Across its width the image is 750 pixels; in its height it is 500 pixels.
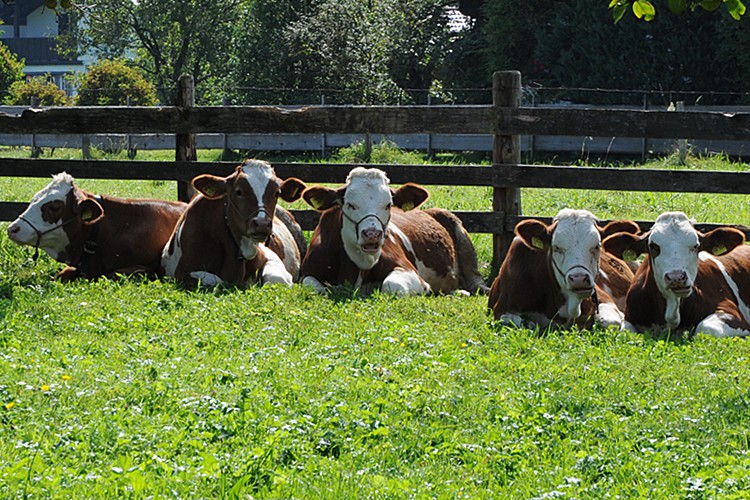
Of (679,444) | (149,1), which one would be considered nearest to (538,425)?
(679,444)

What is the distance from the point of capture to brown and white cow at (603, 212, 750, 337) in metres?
9.27

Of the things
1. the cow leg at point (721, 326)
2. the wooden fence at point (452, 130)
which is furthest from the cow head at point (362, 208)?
the cow leg at point (721, 326)

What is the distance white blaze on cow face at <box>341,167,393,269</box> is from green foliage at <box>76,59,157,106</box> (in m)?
Result: 34.2

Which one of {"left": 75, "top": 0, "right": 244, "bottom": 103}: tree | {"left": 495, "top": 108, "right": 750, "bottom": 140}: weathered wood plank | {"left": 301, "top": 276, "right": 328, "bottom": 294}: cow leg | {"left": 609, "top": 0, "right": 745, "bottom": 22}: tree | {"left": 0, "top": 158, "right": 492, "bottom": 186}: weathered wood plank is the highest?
{"left": 75, "top": 0, "right": 244, "bottom": 103}: tree

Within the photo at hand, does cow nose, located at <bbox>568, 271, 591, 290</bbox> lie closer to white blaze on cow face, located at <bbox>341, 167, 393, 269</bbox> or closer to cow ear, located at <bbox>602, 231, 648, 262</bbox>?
cow ear, located at <bbox>602, 231, 648, 262</bbox>

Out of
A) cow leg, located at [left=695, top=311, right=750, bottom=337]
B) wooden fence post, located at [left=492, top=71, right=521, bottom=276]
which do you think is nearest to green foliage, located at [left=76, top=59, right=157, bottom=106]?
wooden fence post, located at [left=492, top=71, right=521, bottom=276]

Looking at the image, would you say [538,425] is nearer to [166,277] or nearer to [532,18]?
[166,277]

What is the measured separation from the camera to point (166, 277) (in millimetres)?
11414

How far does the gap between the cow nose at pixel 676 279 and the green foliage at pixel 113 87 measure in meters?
37.1

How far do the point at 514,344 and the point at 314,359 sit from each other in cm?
160

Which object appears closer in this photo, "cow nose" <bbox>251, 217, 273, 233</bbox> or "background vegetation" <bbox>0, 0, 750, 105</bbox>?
"cow nose" <bbox>251, 217, 273, 233</bbox>

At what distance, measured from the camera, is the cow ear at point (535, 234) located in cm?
959

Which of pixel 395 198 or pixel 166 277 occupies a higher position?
pixel 395 198

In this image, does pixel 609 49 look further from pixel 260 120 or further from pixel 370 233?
pixel 370 233
